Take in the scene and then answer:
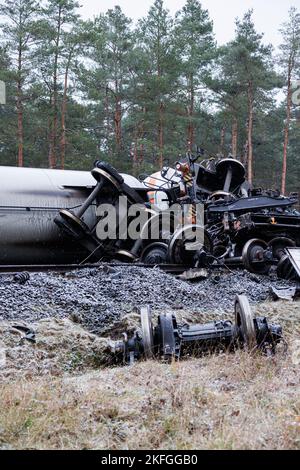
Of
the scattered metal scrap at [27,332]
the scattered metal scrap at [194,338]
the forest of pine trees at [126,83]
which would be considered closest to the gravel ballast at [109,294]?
the scattered metal scrap at [27,332]

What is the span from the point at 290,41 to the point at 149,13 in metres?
8.42

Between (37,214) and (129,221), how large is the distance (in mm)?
1952

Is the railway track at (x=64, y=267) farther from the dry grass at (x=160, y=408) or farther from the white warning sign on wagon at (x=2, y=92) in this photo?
the white warning sign on wagon at (x=2, y=92)

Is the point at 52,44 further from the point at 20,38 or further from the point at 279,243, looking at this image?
the point at 279,243

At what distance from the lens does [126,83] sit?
26.1 meters

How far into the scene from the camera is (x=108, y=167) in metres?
9.42

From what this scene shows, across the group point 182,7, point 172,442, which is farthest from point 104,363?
point 182,7

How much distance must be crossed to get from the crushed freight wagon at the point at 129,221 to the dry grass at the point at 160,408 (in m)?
5.10

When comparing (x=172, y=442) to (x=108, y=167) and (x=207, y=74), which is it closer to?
(x=108, y=167)

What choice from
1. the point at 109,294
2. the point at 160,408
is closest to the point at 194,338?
the point at 160,408

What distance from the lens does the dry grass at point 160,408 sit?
2.60m

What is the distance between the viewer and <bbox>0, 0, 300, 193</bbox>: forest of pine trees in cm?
2275

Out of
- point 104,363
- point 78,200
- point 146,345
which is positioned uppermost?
point 78,200

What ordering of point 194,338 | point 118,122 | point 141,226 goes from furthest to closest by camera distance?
point 118,122 < point 141,226 < point 194,338
